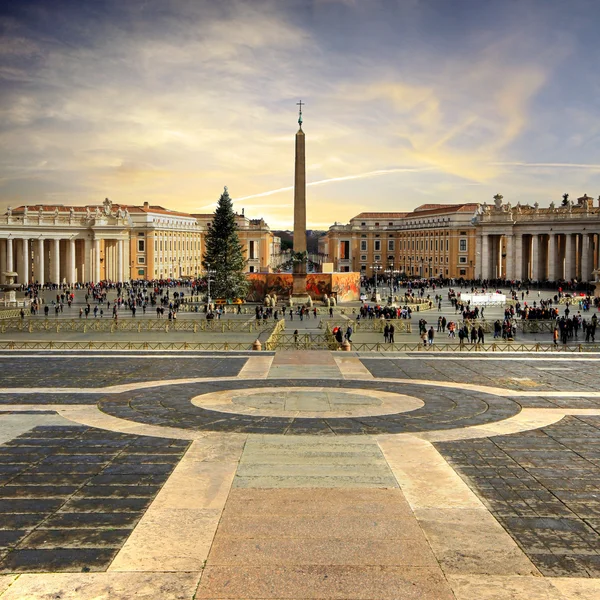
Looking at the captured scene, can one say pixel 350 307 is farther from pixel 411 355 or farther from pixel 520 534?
pixel 520 534

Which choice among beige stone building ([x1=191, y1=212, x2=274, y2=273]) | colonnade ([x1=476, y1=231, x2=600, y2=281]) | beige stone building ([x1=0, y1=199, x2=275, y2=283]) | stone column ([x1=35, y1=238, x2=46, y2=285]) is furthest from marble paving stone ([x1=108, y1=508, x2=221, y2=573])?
beige stone building ([x1=191, y1=212, x2=274, y2=273])

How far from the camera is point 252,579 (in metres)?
8.38

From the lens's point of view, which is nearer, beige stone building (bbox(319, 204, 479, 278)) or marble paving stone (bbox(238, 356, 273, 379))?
marble paving stone (bbox(238, 356, 273, 379))

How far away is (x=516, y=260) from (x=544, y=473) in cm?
9134

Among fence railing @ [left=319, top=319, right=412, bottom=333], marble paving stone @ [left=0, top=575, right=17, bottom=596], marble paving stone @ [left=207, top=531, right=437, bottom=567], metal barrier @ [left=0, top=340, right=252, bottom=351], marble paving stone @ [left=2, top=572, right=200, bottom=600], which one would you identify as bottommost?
marble paving stone @ [left=2, top=572, right=200, bottom=600]

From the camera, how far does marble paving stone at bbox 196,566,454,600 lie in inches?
316

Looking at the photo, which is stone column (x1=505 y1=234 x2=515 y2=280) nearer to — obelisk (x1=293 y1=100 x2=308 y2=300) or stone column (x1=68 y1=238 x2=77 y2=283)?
obelisk (x1=293 y1=100 x2=308 y2=300)

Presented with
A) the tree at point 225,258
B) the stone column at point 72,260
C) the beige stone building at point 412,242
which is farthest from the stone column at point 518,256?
the stone column at point 72,260

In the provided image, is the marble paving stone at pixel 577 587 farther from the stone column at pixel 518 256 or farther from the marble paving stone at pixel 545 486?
the stone column at pixel 518 256

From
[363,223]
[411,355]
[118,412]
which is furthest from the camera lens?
[363,223]

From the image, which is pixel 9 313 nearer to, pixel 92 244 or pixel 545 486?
pixel 545 486

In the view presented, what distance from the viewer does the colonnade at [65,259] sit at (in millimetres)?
90875

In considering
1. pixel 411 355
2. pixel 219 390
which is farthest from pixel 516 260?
pixel 219 390

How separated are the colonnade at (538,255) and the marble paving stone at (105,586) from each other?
302ft
